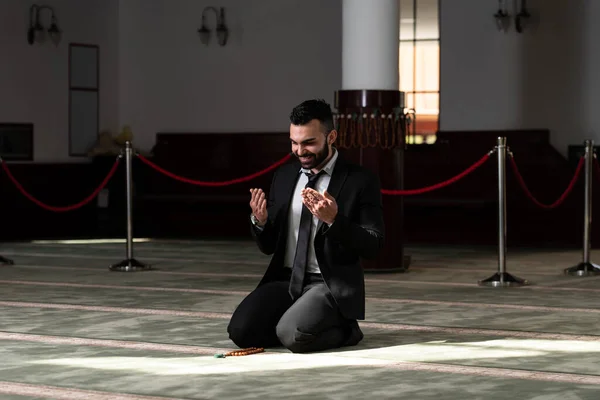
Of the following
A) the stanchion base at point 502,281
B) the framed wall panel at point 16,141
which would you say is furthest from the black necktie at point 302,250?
the framed wall panel at point 16,141

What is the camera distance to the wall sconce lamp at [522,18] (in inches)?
504

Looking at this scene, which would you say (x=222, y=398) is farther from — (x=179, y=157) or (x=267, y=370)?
(x=179, y=157)

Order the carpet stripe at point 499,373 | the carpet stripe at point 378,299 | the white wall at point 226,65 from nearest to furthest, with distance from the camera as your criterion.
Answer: the carpet stripe at point 499,373
the carpet stripe at point 378,299
the white wall at point 226,65

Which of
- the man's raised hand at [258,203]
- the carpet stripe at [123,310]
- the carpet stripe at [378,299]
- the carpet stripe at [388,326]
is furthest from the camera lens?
the carpet stripe at [378,299]

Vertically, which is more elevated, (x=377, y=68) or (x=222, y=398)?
(x=377, y=68)

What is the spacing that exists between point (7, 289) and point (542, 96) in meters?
6.52

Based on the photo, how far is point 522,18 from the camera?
12.9 metres

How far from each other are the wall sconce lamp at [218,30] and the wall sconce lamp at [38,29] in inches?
67.4

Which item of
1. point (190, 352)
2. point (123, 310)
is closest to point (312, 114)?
point (190, 352)

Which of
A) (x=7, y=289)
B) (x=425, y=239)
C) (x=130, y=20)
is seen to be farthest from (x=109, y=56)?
(x=7, y=289)

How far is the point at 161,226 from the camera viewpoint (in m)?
14.5

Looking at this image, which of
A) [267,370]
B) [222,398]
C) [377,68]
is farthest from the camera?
[377,68]

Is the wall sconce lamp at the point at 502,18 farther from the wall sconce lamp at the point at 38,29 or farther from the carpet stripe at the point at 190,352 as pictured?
the carpet stripe at the point at 190,352

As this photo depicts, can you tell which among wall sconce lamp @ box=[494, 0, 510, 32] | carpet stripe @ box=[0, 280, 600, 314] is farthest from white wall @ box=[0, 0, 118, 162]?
carpet stripe @ box=[0, 280, 600, 314]
